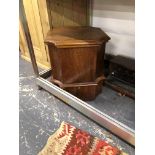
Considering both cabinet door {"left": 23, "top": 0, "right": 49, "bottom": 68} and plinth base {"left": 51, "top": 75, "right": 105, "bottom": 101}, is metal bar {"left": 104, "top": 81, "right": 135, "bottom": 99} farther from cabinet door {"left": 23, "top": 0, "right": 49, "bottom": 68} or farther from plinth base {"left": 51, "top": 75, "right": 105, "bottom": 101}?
cabinet door {"left": 23, "top": 0, "right": 49, "bottom": 68}

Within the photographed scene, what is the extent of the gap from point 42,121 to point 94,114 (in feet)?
1.22

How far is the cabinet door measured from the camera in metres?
1.60

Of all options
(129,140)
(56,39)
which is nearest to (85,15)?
(56,39)

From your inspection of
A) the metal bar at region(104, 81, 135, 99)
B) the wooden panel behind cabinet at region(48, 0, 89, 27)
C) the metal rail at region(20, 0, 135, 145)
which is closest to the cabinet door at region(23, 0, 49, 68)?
the wooden panel behind cabinet at region(48, 0, 89, 27)

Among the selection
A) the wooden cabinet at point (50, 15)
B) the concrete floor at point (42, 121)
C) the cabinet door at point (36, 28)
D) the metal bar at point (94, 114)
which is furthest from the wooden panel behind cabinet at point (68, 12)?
the concrete floor at point (42, 121)

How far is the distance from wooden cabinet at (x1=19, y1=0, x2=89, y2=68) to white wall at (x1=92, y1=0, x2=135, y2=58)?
4.9 inches

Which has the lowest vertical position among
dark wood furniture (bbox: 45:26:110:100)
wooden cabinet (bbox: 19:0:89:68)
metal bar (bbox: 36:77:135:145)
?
metal bar (bbox: 36:77:135:145)

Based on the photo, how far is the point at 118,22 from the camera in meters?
1.56

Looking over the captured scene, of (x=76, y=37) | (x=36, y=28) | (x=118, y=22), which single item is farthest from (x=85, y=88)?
(x=36, y=28)

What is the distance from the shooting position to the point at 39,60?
1.90 m

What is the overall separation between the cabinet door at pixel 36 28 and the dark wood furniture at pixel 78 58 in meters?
0.34
